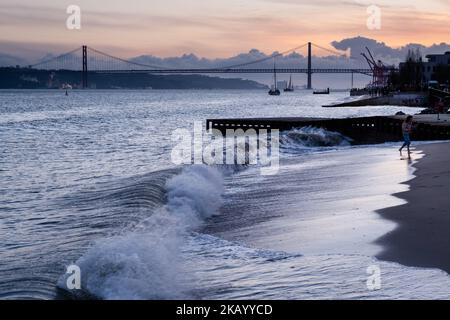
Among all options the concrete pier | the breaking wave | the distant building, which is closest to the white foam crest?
the breaking wave

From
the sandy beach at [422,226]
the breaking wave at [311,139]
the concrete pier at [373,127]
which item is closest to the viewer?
the sandy beach at [422,226]

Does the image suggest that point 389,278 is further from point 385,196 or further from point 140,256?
point 385,196

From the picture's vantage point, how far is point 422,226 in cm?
1100

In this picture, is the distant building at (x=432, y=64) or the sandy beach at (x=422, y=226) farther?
the distant building at (x=432, y=64)

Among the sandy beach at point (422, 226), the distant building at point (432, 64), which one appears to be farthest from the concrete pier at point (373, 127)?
the distant building at point (432, 64)

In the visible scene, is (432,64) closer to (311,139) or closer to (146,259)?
(311,139)

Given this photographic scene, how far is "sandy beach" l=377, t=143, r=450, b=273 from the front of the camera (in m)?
9.11

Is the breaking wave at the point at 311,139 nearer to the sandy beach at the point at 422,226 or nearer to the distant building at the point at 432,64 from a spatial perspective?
the sandy beach at the point at 422,226

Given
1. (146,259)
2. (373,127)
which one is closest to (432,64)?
(373,127)

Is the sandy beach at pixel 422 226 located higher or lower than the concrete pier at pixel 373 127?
lower

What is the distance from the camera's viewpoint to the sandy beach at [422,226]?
9109 millimetres

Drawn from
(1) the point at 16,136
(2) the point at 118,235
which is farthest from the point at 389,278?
(1) the point at 16,136

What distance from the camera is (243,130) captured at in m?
44.4

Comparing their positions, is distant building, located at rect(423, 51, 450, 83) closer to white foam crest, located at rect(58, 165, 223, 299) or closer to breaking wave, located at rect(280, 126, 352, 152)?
breaking wave, located at rect(280, 126, 352, 152)
